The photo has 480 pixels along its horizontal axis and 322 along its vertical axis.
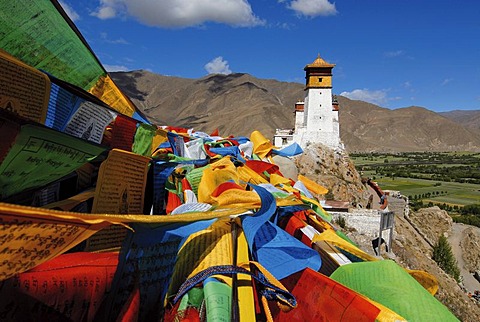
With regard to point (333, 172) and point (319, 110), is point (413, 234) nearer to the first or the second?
point (333, 172)

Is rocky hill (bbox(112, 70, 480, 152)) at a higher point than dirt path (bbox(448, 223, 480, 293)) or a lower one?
higher

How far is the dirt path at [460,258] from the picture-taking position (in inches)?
1298

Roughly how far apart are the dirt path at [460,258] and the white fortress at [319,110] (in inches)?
721

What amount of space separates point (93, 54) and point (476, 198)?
9846cm

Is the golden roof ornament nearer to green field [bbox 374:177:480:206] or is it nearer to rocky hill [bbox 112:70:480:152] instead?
green field [bbox 374:177:480:206]

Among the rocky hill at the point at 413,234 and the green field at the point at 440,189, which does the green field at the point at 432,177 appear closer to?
the green field at the point at 440,189

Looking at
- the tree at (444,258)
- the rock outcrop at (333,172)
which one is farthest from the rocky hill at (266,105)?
the tree at (444,258)

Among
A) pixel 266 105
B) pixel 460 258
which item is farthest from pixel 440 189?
pixel 266 105

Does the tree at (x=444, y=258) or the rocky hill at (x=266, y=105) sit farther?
the rocky hill at (x=266, y=105)

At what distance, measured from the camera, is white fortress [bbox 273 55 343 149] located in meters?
30.5

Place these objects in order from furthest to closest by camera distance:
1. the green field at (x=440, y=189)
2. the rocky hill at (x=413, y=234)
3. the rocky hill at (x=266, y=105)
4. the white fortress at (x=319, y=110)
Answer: the rocky hill at (x=266, y=105) < the green field at (x=440, y=189) < the white fortress at (x=319, y=110) < the rocky hill at (x=413, y=234)

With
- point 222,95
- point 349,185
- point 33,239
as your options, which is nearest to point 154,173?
Answer: point 33,239

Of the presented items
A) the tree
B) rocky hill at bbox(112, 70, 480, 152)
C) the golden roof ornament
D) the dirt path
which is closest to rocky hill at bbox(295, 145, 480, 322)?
the dirt path

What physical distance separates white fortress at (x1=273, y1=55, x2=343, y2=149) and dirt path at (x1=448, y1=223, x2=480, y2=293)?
18.3 metres
